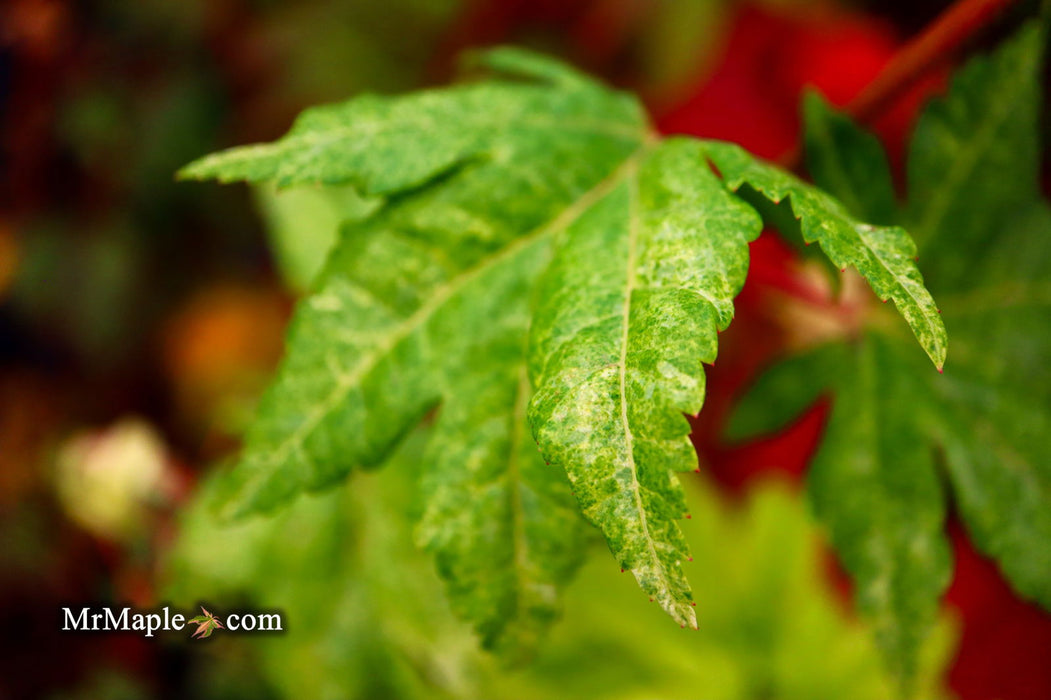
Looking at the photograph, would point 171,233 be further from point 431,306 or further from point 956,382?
point 956,382

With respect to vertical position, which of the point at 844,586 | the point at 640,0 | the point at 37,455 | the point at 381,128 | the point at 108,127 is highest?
the point at 640,0

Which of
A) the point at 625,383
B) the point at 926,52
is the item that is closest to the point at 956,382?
the point at 926,52

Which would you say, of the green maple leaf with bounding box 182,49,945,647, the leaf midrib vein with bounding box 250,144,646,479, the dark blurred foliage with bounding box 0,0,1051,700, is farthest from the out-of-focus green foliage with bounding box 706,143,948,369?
the dark blurred foliage with bounding box 0,0,1051,700

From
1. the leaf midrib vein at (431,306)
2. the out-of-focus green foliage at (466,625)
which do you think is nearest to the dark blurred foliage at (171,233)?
the out-of-focus green foliage at (466,625)

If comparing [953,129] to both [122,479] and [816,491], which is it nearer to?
[816,491]

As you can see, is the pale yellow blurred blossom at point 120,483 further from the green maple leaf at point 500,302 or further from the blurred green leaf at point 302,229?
the green maple leaf at point 500,302

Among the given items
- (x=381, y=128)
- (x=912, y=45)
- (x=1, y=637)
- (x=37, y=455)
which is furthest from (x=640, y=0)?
(x=1, y=637)
